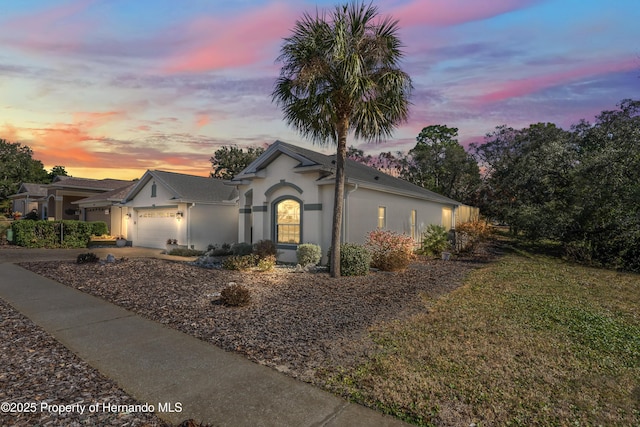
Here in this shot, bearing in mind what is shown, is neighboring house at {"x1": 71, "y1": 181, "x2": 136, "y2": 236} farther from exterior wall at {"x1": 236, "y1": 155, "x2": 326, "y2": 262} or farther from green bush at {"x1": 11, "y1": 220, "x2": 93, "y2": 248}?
exterior wall at {"x1": 236, "y1": 155, "x2": 326, "y2": 262}

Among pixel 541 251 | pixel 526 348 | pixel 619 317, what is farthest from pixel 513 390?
pixel 541 251

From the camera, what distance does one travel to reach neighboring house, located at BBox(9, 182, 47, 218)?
35.3 meters

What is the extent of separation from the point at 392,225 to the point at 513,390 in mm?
11788

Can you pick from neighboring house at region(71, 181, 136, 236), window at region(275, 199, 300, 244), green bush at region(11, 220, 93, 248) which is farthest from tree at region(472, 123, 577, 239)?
neighboring house at region(71, 181, 136, 236)

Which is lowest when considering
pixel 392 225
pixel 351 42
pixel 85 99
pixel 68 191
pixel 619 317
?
pixel 619 317

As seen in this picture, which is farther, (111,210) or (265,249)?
(111,210)

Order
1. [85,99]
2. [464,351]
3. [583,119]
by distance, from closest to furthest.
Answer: [464,351] < [85,99] < [583,119]

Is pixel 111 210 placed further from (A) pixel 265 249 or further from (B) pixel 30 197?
(B) pixel 30 197

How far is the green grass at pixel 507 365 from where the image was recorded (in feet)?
10.8

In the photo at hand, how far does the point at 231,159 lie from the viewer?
138ft

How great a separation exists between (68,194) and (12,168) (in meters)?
27.5

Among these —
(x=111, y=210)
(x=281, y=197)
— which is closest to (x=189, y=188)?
(x=281, y=197)

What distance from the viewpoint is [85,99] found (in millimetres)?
11977

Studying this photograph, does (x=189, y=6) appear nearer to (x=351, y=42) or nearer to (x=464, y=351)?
(x=351, y=42)
